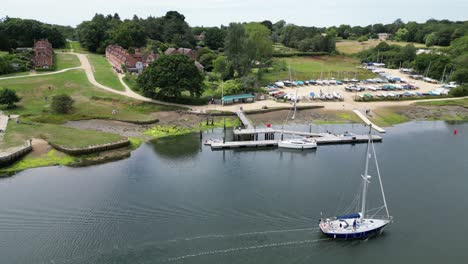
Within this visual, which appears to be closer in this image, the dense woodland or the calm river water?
the calm river water

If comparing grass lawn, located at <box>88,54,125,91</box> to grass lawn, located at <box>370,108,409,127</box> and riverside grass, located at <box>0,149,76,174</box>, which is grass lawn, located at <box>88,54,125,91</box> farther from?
grass lawn, located at <box>370,108,409,127</box>

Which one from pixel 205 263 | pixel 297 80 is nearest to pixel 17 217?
pixel 205 263

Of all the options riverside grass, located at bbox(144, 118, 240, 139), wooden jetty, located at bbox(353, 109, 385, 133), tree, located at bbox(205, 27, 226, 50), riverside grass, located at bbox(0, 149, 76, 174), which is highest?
tree, located at bbox(205, 27, 226, 50)

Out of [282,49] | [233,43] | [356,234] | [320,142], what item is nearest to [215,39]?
[282,49]

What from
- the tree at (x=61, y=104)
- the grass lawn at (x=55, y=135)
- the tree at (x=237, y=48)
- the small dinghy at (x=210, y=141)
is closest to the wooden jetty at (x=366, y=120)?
the small dinghy at (x=210, y=141)

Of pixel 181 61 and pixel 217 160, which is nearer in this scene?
pixel 217 160

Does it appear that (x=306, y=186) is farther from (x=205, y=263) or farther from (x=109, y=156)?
(x=109, y=156)

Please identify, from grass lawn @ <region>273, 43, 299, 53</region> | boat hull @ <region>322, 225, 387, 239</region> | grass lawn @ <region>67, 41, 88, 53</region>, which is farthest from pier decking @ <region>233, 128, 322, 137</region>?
grass lawn @ <region>67, 41, 88, 53</region>
